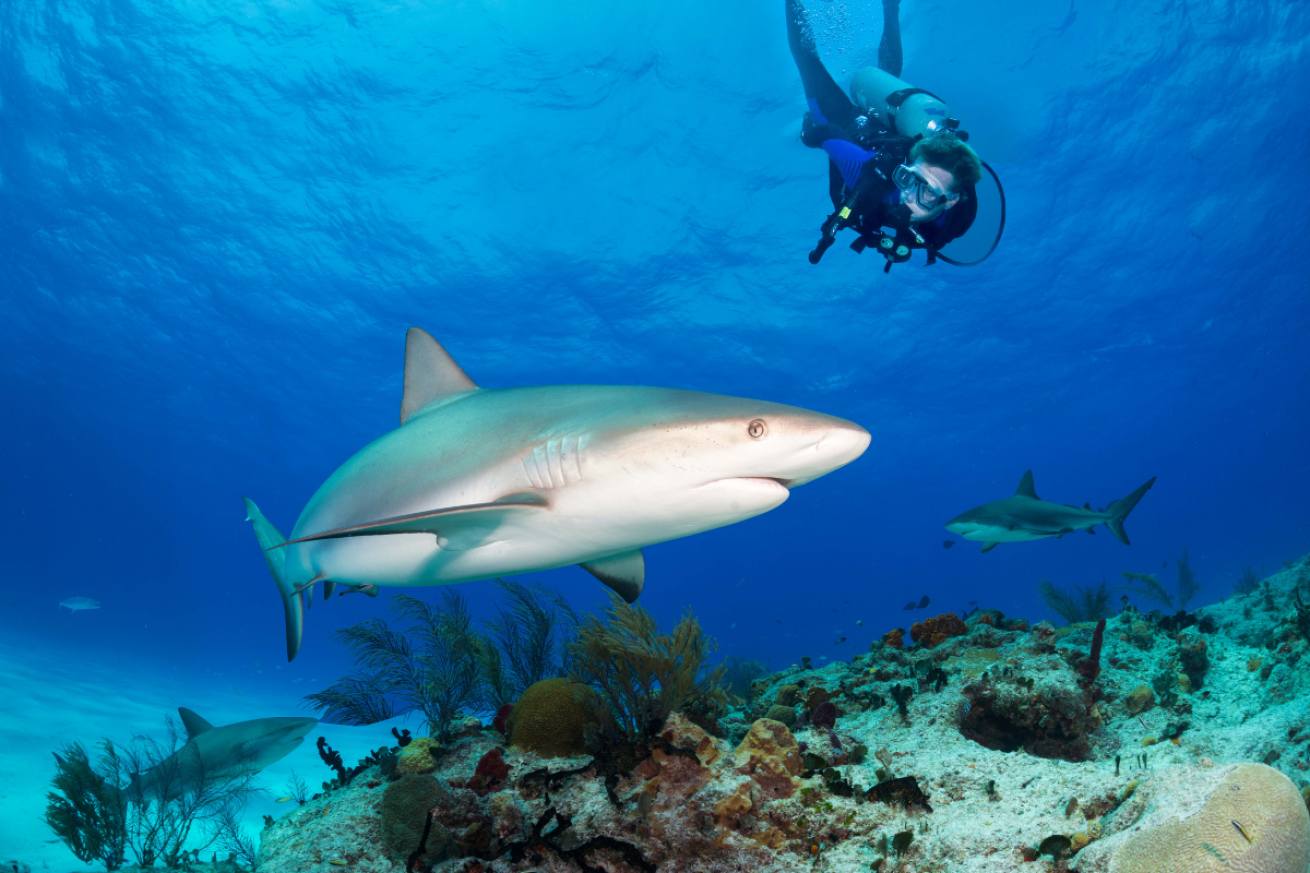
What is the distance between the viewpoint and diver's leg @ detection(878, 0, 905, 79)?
37.3 ft

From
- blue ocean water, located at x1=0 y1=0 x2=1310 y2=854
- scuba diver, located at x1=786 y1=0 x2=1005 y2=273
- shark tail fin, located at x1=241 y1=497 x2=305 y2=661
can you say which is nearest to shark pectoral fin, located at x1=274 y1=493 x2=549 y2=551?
shark tail fin, located at x1=241 y1=497 x2=305 y2=661

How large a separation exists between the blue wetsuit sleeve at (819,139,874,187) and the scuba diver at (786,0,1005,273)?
0.04ft

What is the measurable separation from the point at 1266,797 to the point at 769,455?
2124mm

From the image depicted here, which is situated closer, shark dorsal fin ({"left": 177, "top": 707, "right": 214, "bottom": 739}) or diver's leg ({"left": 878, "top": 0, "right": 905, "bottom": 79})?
shark dorsal fin ({"left": 177, "top": 707, "right": 214, "bottom": 739})

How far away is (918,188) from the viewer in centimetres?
673

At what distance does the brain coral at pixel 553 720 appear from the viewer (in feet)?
13.4

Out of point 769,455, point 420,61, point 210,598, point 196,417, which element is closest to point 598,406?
point 769,455

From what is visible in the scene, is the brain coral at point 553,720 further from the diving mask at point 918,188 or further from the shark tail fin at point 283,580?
the diving mask at point 918,188

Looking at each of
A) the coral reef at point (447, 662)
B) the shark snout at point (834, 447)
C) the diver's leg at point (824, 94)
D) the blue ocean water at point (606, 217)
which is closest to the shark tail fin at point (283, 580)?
the coral reef at point (447, 662)

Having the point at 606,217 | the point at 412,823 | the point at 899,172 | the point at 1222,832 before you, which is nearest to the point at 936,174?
the point at 899,172

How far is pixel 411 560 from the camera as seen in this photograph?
346 cm

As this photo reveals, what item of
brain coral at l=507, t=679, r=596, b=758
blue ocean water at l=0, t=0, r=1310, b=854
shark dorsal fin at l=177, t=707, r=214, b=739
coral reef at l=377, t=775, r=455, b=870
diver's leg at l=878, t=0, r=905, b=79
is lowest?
coral reef at l=377, t=775, r=455, b=870

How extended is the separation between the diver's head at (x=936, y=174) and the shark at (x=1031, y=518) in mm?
4986

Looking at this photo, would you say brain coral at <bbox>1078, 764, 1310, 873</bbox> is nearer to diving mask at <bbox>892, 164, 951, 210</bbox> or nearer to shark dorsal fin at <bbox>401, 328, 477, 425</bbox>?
shark dorsal fin at <bbox>401, 328, 477, 425</bbox>
